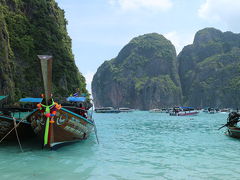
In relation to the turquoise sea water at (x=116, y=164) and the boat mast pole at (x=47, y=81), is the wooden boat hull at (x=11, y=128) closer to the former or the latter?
the turquoise sea water at (x=116, y=164)

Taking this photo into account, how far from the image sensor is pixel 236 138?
679 inches

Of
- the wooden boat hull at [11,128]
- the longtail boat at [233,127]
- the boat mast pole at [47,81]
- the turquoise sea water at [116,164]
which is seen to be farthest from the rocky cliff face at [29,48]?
the longtail boat at [233,127]

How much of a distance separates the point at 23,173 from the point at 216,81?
16700cm

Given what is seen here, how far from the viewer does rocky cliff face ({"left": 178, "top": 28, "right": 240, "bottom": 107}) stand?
153 metres

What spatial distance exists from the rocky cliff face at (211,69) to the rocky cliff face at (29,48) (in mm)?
125228

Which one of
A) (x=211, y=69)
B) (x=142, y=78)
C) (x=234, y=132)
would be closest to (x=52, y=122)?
(x=234, y=132)

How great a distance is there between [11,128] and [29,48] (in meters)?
34.1

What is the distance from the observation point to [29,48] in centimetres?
4359

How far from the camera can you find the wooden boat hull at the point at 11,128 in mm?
12453

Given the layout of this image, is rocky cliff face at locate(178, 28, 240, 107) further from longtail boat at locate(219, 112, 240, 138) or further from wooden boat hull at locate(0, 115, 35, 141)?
wooden boat hull at locate(0, 115, 35, 141)

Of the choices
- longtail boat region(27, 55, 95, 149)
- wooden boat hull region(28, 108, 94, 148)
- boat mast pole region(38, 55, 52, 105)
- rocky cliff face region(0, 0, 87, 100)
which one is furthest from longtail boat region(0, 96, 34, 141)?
rocky cliff face region(0, 0, 87, 100)

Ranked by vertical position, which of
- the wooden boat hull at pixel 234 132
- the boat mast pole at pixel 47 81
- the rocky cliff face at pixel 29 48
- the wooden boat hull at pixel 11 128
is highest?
the rocky cliff face at pixel 29 48

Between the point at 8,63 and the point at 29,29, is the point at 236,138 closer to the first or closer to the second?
the point at 8,63

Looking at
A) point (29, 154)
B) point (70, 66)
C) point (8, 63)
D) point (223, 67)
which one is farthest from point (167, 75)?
point (29, 154)
